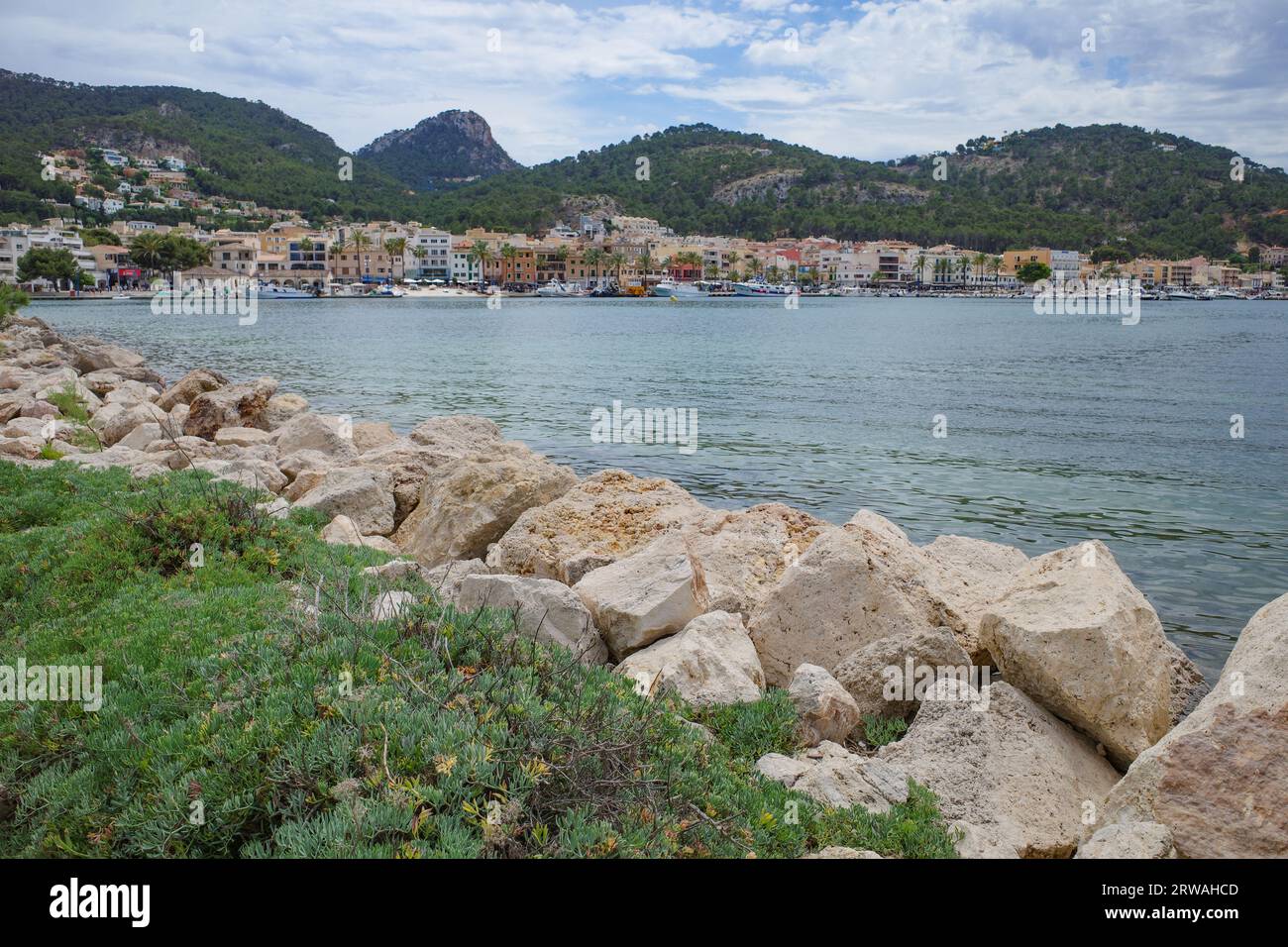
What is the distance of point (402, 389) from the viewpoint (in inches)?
1257

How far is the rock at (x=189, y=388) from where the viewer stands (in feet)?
70.5

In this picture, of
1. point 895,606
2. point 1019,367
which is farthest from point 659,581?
point 1019,367

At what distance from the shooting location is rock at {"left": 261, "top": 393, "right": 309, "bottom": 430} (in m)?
19.4

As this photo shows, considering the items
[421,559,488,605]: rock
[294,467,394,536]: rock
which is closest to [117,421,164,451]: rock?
[294,467,394,536]: rock

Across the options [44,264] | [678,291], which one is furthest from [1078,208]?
[44,264]

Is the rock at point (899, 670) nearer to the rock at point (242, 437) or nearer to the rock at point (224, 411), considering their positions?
the rock at point (242, 437)

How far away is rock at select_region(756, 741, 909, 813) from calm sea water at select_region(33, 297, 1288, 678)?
4.76 metres

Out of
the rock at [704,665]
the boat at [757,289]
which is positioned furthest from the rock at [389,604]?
the boat at [757,289]

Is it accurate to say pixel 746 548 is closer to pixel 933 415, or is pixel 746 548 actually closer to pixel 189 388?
pixel 189 388

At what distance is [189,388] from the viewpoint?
72.0ft

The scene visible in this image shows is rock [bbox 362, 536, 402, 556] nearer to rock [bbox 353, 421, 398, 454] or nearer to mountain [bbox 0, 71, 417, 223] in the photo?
rock [bbox 353, 421, 398, 454]

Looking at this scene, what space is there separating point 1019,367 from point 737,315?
6061cm

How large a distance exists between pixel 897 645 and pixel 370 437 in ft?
39.2
